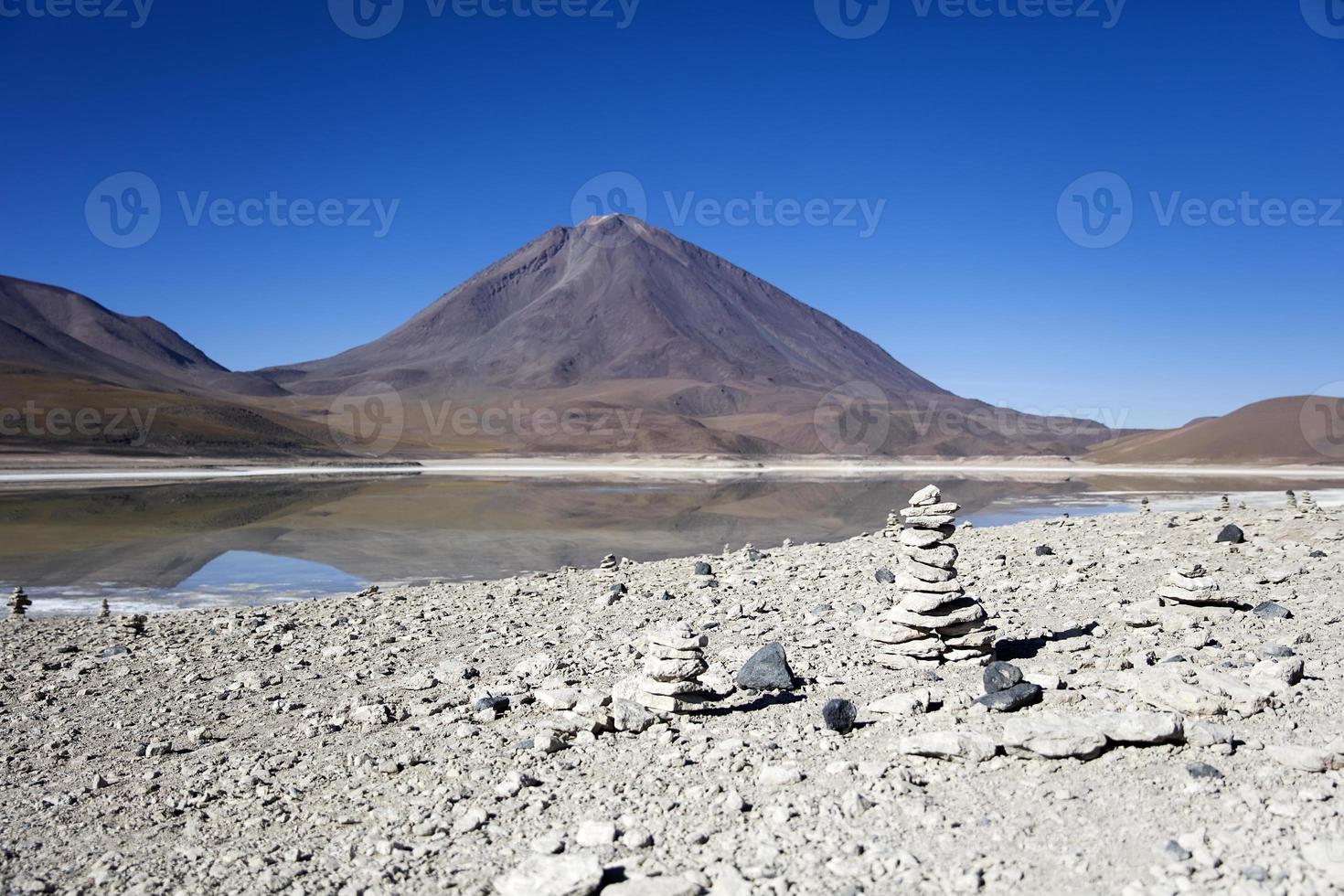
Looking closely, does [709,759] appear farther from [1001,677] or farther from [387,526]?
[387,526]

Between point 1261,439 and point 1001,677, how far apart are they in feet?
287

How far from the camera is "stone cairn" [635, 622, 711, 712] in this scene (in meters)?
6.29

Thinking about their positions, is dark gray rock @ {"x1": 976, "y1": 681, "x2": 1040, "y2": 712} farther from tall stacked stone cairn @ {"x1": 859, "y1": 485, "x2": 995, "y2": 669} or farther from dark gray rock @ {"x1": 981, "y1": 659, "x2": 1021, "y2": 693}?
tall stacked stone cairn @ {"x1": 859, "y1": 485, "x2": 995, "y2": 669}

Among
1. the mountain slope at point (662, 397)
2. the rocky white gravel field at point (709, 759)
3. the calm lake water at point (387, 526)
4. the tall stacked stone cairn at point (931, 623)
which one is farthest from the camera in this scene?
the mountain slope at point (662, 397)

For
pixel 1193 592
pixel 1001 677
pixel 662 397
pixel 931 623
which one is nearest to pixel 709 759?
pixel 1001 677

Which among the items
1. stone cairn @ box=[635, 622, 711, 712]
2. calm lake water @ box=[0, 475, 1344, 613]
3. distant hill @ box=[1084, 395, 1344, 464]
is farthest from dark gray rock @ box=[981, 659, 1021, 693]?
distant hill @ box=[1084, 395, 1344, 464]

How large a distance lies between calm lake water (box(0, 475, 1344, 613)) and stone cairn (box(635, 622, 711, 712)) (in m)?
9.26

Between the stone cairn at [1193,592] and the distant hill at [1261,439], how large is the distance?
7403cm

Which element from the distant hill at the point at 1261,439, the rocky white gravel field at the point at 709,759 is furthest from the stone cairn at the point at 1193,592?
the distant hill at the point at 1261,439

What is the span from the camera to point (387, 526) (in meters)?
25.4

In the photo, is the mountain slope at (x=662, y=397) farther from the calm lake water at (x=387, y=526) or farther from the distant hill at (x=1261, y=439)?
the calm lake water at (x=387, y=526)

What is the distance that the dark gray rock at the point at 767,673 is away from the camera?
273 inches

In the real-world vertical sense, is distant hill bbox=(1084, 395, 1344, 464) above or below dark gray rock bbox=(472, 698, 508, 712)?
above

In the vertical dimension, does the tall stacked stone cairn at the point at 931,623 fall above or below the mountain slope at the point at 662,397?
below
